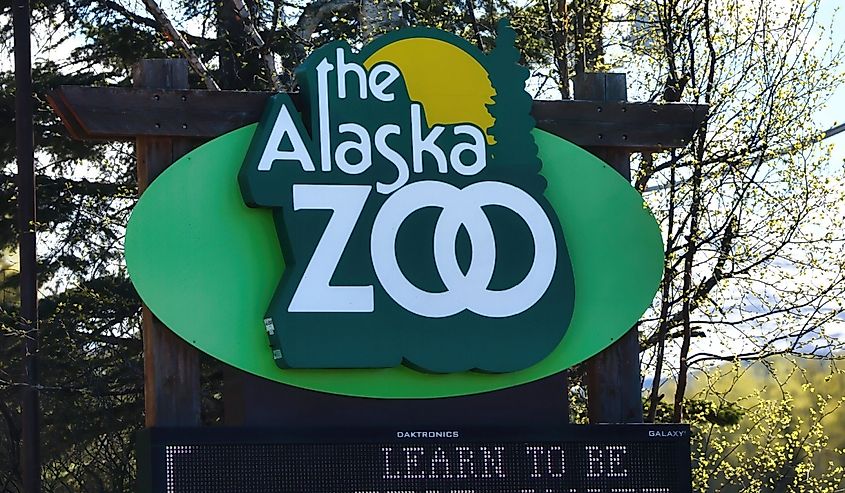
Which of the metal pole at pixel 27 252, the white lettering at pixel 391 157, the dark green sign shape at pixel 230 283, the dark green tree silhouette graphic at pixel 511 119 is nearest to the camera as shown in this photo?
the dark green sign shape at pixel 230 283

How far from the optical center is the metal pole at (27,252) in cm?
1281

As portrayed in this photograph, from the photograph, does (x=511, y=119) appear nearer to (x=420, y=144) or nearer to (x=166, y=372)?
(x=420, y=144)

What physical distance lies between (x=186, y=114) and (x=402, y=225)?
1.13m

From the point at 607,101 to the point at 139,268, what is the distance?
100 inches

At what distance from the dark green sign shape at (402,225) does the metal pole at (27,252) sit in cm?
643

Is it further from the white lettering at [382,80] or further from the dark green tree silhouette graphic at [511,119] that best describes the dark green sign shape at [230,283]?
the white lettering at [382,80]

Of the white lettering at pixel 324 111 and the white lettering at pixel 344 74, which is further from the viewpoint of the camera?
the white lettering at pixel 344 74

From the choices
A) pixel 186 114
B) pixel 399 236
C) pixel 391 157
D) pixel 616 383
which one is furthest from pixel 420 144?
pixel 616 383

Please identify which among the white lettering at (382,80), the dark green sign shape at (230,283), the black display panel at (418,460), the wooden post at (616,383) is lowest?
the black display panel at (418,460)

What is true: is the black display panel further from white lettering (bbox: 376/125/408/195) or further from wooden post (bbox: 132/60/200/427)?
white lettering (bbox: 376/125/408/195)

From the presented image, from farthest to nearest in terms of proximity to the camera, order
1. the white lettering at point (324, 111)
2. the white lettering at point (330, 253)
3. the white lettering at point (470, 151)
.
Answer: the white lettering at point (470, 151)
the white lettering at point (324, 111)
the white lettering at point (330, 253)

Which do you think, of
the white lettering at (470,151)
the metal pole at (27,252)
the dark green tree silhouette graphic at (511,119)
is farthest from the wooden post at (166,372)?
the metal pole at (27,252)

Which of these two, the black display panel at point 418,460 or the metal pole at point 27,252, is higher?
the metal pole at point 27,252

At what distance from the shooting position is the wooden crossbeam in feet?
21.3
